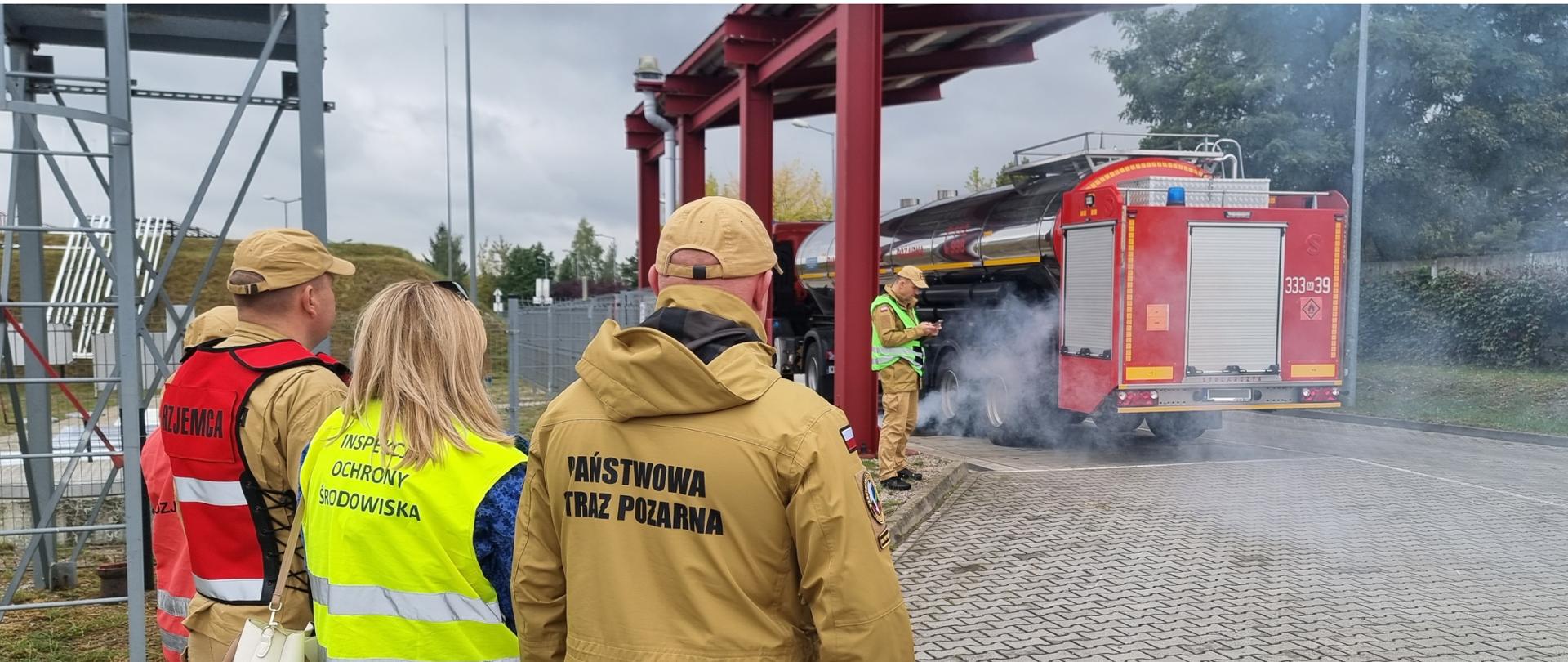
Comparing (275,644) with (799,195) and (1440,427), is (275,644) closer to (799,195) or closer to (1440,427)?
(1440,427)

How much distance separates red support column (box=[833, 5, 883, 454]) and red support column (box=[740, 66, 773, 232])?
3.28 m

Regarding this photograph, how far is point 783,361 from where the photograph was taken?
16969mm

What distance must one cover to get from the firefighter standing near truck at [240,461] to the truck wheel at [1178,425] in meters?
10.3

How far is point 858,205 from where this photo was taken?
9586mm

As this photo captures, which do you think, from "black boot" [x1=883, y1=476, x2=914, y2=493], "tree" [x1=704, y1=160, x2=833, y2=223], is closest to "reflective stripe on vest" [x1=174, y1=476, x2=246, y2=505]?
"black boot" [x1=883, y1=476, x2=914, y2=493]

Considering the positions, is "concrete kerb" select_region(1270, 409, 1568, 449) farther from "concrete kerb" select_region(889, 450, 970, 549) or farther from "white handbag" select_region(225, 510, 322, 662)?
"white handbag" select_region(225, 510, 322, 662)

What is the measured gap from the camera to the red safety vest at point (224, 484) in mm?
2617

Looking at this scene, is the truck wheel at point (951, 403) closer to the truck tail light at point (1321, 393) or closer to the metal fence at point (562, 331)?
the truck tail light at point (1321, 393)

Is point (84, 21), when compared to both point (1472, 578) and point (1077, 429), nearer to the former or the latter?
point (1472, 578)

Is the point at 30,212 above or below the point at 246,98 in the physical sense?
below

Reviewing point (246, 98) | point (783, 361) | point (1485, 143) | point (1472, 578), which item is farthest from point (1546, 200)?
point (246, 98)

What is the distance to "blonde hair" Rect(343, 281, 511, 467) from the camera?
6.92 ft

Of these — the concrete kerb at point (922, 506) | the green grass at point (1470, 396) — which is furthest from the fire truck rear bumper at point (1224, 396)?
the green grass at point (1470, 396)

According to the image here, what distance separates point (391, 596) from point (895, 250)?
12.8 metres
